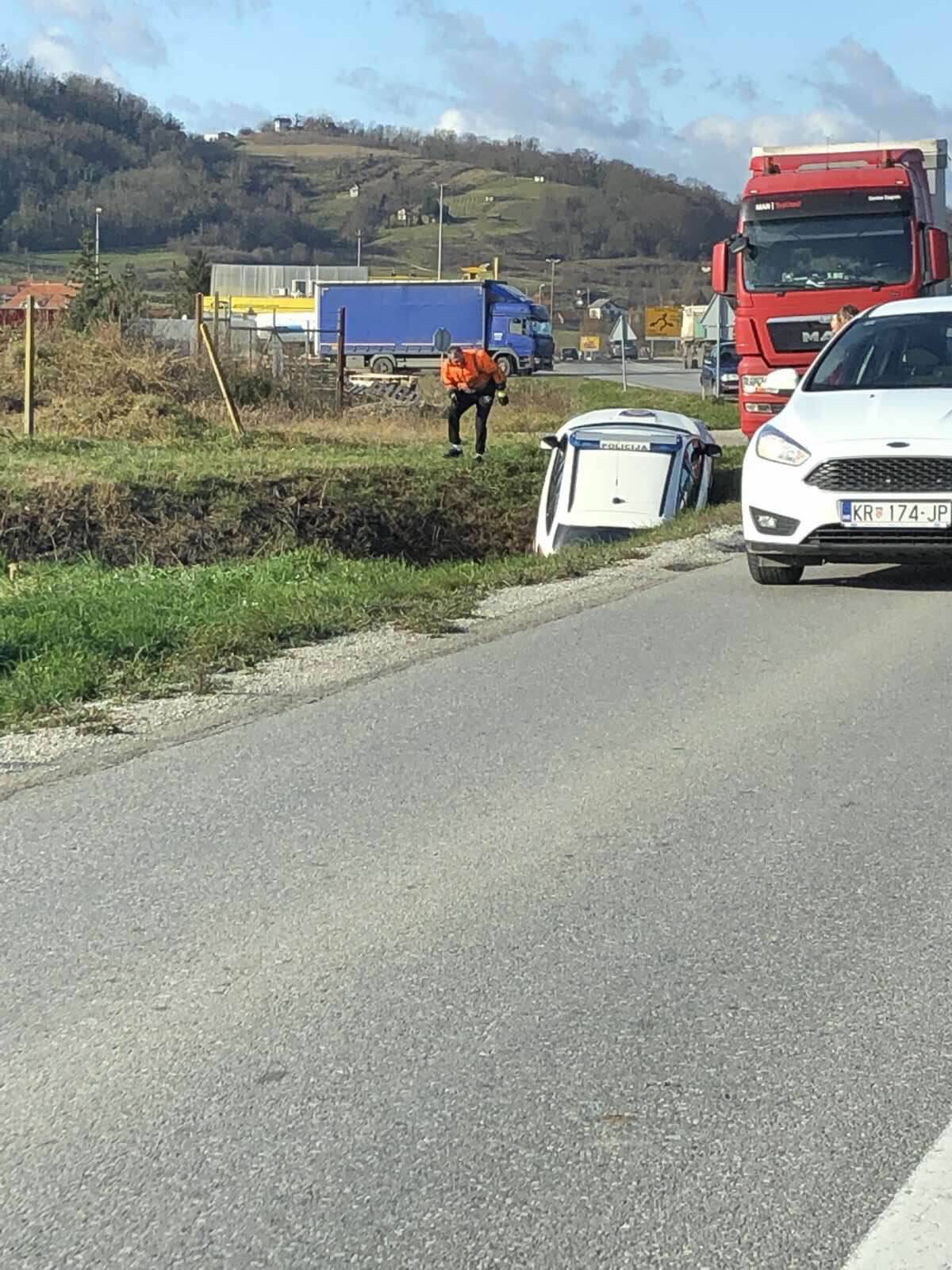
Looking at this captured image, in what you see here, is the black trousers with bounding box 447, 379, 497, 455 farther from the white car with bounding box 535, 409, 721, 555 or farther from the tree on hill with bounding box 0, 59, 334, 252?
the tree on hill with bounding box 0, 59, 334, 252

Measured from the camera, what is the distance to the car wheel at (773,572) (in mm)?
10753

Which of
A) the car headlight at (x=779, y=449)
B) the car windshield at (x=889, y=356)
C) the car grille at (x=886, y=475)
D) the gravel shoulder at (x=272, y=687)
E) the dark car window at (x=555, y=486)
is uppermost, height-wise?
the car windshield at (x=889, y=356)

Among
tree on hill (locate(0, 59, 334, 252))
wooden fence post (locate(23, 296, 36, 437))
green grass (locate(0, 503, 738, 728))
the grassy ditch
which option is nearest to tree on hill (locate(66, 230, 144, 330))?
the grassy ditch

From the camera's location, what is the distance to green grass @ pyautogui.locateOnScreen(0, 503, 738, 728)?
803 cm

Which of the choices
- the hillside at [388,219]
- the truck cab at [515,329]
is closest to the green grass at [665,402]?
the truck cab at [515,329]

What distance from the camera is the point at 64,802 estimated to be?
6.04 m

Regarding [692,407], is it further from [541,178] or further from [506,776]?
[541,178]

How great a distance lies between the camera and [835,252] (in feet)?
66.1

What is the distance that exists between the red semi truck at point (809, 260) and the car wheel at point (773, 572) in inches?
362

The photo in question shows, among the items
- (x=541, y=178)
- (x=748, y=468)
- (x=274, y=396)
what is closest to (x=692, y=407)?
(x=274, y=396)

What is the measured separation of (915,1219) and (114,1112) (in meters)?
1.71

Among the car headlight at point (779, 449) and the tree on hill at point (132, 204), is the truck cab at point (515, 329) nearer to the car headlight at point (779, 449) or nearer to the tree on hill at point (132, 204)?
the car headlight at point (779, 449)

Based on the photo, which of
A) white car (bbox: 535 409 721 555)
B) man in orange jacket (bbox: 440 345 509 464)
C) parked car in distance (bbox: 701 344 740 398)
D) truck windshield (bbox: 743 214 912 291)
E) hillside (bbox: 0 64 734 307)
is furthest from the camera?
hillside (bbox: 0 64 734 307)

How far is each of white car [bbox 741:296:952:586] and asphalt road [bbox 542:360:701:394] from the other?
34621mm
